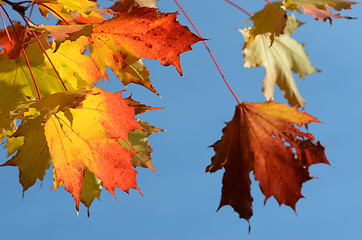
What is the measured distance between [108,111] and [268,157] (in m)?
0.57

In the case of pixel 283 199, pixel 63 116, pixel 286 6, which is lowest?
pixel 283 199

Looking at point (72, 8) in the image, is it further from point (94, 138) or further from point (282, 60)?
point (282, 60)

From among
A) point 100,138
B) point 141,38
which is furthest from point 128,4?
point 100,138

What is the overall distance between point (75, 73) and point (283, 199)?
0.70 m

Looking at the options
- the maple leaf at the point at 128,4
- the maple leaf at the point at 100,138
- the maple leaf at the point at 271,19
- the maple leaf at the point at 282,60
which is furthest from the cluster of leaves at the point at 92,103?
the maple leaf at the point at 282,60

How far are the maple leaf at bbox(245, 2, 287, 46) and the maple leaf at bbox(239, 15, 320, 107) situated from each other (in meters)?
0.29

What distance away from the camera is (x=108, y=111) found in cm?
95

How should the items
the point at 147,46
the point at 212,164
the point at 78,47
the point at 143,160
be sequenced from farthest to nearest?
the point at 212,164 → the point at 143,160 → the point at 78,47 → the point at 147,46

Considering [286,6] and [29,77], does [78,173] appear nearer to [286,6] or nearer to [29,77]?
[29,77]

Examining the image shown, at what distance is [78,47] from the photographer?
104 cm

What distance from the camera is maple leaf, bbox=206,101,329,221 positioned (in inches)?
49.6

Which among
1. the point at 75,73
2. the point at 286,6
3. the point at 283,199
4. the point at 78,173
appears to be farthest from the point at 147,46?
the point at 283,199

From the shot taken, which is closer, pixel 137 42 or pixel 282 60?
pixel 137 42

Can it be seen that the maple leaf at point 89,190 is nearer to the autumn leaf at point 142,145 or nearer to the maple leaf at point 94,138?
the autumn leaf at point 142,145
